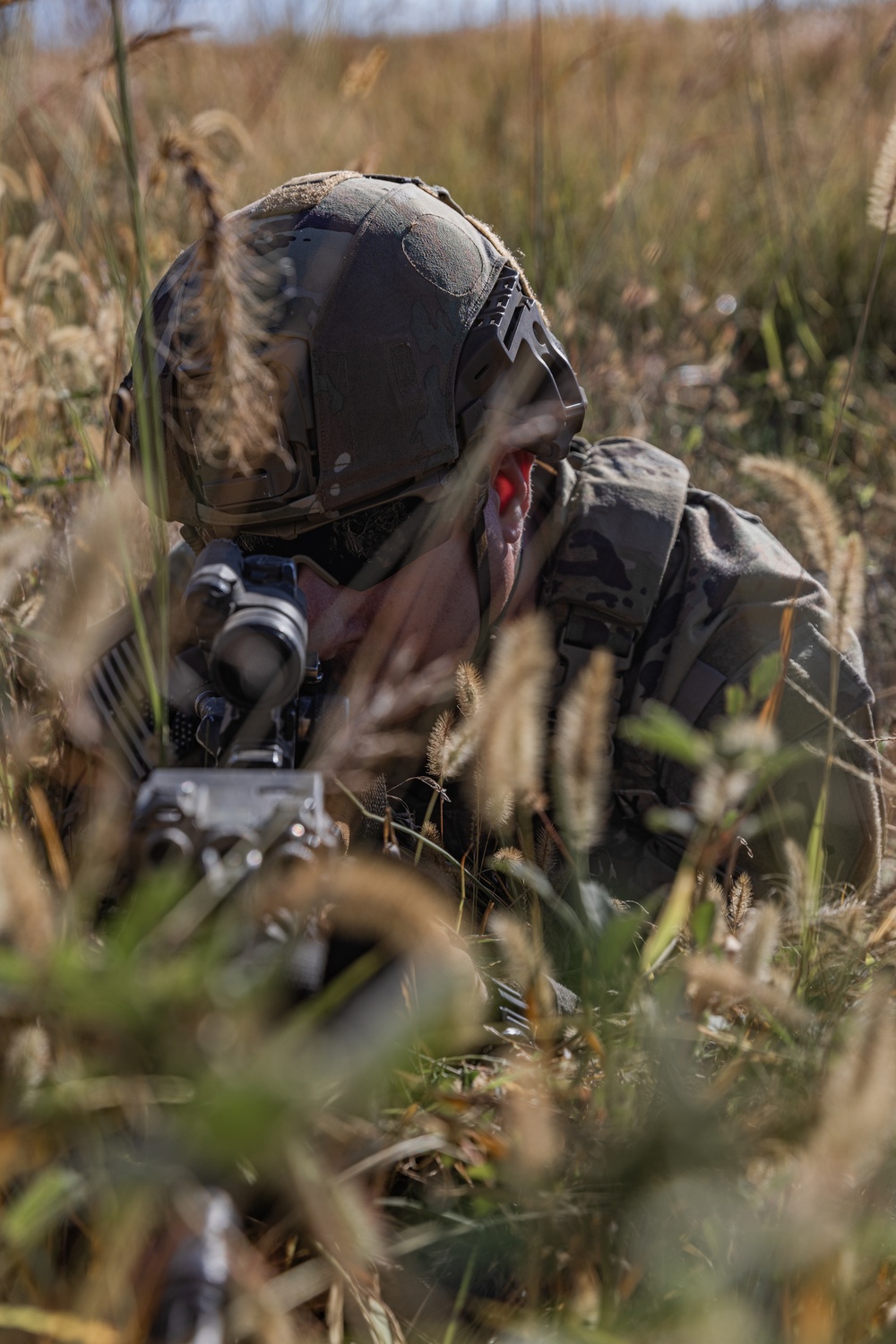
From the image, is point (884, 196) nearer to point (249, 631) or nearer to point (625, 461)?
point (625, 461)

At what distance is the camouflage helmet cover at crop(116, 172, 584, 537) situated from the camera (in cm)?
174

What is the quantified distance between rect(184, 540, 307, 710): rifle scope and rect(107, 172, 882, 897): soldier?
0.31 m

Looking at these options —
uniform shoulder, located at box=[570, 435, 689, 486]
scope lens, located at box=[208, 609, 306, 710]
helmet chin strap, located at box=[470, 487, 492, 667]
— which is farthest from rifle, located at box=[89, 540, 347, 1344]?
uniform shoulder, located at box=[570, 435, 689, 486]

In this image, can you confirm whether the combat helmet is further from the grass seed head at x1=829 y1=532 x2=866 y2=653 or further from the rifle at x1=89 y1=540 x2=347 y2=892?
the grass seed head at x1=829 y1=532 x2=866 y2=653

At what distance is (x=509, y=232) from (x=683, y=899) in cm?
350

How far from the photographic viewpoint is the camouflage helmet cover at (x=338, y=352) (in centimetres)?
174

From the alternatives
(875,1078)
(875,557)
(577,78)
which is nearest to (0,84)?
(875,557)

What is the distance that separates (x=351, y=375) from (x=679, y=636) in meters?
0.78

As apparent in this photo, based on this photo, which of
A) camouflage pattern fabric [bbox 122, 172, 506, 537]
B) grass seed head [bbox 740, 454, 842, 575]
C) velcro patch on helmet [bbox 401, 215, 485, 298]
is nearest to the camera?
grass seed head [bbox 740, 454, 842, 575]

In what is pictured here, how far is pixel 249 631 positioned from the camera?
122 cm

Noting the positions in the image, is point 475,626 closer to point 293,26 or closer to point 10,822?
point 10,822

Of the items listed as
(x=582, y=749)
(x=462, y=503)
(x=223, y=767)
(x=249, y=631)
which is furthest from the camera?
(x=462, y=503)

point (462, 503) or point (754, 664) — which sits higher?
point (462, 503)

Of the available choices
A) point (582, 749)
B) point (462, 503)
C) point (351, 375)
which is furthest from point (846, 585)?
point (351, 375)
